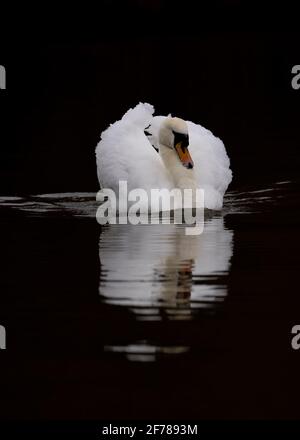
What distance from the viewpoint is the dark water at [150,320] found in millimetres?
6148

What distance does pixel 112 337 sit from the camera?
7.16 meters

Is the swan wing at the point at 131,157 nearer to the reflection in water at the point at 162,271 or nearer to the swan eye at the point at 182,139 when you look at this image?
the swan eye at the point at 182,139

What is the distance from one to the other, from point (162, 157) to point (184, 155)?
1.79 feet

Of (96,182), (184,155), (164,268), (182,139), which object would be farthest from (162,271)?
(96,182)

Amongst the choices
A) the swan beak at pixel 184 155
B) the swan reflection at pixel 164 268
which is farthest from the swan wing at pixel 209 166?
the swan reflection at pixel 164 268

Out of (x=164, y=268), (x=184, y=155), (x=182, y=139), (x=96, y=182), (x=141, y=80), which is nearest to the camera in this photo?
(x=164, y=268)

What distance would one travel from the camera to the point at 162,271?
29.9 ft

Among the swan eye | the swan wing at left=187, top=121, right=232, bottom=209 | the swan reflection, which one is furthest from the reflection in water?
the swan eye

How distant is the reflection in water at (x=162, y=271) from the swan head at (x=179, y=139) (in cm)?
114

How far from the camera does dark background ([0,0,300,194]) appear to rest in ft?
57.4

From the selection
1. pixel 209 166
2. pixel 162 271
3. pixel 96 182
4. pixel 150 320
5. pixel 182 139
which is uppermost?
pixel 96 182

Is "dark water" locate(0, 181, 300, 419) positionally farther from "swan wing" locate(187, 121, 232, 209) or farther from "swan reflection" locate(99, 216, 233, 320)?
"swan wing" locate(187, 121, 232, 209)

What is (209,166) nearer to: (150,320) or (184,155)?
(184,155)

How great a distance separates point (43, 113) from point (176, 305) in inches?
614
